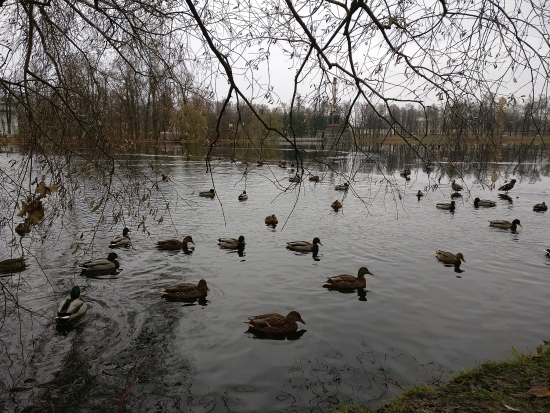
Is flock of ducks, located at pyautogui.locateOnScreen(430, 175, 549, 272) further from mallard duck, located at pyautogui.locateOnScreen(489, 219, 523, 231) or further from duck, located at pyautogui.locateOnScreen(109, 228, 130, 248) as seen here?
duck, located at pyautogui.locateOnScreen(109, 228, 130, 248)

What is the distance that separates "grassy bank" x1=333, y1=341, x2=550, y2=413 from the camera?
4.45m

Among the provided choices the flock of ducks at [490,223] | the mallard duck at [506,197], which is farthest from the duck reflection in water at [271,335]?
the mallard duck at [506,197]

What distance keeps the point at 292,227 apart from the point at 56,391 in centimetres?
1056

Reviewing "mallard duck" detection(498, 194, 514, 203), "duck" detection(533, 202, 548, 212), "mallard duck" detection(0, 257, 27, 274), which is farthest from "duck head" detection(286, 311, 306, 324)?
"mallard duck" detection(498, 194, 514, 203)

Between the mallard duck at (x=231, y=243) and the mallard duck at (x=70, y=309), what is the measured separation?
4.95 metres

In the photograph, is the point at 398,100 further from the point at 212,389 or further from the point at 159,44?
the point at 212,389

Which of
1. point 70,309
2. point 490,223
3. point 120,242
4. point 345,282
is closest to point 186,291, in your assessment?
point 70,309

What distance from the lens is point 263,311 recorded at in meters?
8.10

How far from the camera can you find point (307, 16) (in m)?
4.30

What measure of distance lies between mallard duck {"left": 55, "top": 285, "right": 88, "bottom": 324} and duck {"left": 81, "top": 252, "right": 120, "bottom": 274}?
190cm

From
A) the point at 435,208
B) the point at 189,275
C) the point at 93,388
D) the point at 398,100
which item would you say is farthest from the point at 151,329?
the point at 435,208

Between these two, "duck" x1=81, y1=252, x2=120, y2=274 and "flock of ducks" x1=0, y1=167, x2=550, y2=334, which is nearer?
"flock of ducks" x1=0, y1=167, x2=550, y2=334

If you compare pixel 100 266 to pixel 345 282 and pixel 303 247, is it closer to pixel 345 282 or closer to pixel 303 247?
pixel 303 247

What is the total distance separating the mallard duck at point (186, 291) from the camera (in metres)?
8.52
